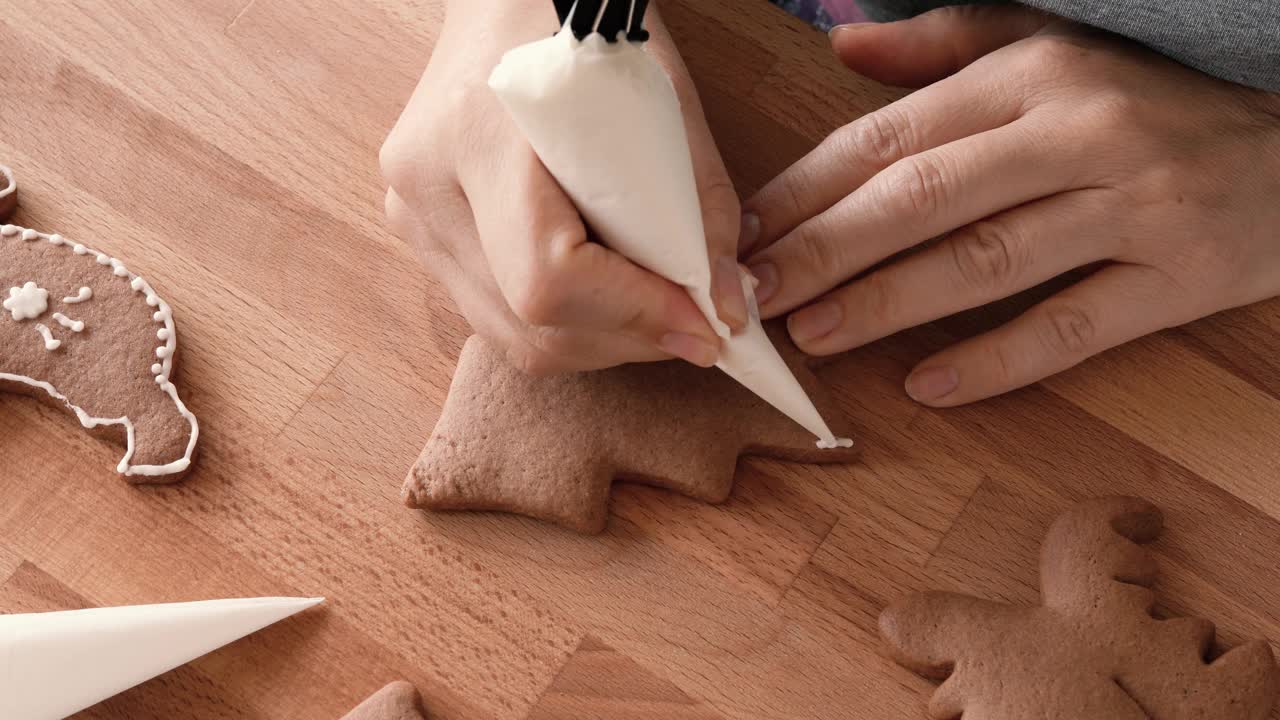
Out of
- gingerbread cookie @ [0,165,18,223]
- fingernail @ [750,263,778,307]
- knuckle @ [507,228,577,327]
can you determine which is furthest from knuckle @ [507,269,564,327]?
gingerbread cookie @ [0,165,18,223]

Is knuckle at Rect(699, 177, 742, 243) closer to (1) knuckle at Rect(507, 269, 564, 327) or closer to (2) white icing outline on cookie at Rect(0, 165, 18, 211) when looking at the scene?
(1) knuckle at Rect(507, 269, 564, 327)

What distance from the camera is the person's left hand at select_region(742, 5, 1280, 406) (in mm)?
958

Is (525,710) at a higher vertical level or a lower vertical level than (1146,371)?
lower

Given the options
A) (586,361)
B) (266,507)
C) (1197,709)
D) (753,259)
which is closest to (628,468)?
(586,361)

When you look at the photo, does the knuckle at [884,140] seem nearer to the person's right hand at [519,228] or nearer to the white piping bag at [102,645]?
the person's right hand at [519,228]

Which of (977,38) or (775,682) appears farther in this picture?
(977,38)

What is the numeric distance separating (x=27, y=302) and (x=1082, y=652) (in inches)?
38.1

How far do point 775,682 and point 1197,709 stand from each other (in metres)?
0.34

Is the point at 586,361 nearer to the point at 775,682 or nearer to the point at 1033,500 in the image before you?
the point at 775,682

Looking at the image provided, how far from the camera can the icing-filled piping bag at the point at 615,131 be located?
0.62 meters

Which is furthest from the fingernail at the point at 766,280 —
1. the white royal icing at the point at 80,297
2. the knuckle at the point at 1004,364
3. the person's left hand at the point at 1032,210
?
the white royal icing at the point at 80,297

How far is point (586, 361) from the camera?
0.92 m

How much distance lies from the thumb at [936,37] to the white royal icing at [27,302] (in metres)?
0.79

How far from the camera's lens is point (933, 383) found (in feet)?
3.28
